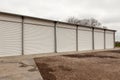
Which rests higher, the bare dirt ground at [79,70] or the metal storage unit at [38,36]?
the metal storage unit at [38,36]

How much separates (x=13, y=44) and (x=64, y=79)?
923 cm

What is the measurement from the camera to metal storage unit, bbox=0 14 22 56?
44.1 feet

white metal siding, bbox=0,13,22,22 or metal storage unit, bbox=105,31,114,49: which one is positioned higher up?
white metal siding, bbox=0,13,22,22

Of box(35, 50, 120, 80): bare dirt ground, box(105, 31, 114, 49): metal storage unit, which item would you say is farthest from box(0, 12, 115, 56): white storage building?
box(35, 50, 120, 80): bare dirt ground

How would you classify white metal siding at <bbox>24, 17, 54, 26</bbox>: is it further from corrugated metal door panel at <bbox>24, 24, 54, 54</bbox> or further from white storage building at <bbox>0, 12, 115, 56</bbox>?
corrugated metal door panel at <bbox>24, 24, 54, 54</bbox>

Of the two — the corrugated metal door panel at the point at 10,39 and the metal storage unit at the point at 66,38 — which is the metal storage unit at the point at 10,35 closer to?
the corrugated metal door panel at the point at 10,39

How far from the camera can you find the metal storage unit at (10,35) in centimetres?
1343

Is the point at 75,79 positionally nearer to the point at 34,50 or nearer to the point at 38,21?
the point at 34,50

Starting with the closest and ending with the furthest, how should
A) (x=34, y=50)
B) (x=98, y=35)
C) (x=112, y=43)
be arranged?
(x=34, y=50), (x=98, y=35), (x=112, y=43)

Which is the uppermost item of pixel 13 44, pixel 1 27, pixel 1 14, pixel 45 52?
pixel 1 14

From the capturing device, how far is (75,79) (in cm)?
624

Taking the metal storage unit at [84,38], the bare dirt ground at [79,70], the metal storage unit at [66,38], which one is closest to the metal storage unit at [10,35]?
the bare dirt ground at [79,70]

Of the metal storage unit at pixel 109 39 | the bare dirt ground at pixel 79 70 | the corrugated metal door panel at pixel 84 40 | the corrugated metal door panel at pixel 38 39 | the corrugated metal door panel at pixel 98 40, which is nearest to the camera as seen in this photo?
the bare dirt ground at pixel 79 70

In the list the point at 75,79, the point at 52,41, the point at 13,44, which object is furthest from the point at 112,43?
the point at 75,79
